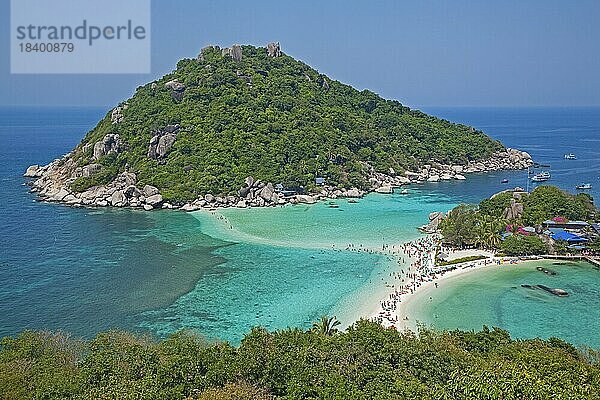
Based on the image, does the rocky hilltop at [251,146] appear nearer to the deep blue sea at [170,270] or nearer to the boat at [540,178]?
the deep blue sea at [170,270]

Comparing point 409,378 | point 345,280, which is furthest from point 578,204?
point 409,378

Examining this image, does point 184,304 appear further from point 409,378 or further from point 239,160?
point 239,160

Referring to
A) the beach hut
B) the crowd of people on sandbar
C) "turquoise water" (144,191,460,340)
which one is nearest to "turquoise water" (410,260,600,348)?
the crowd of people on sandbar

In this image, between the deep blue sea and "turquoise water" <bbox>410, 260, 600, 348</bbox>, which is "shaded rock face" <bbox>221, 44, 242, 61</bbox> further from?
"turquoise water" <bbox>410, 260, 600, 348</bbox>

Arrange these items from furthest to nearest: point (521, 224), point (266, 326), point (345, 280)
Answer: point (521, 224) → point (345, 280) → point (266, 326)

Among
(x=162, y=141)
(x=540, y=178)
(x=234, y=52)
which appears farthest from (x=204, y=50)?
(x=540, y=178)
